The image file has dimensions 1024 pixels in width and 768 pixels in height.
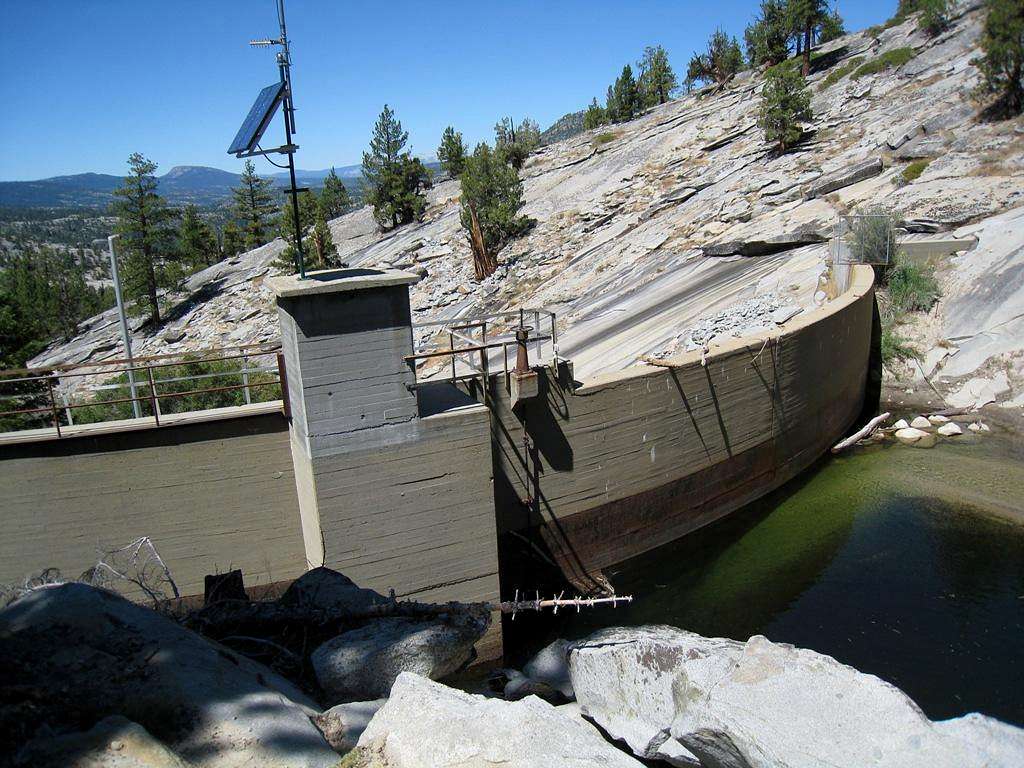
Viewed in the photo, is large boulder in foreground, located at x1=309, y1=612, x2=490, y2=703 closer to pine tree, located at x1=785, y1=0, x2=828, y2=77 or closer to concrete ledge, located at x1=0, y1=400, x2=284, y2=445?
concrete ledge, located at x1=0, y1=400, x2=284, y2=445

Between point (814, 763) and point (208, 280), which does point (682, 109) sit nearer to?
point (208, 280)

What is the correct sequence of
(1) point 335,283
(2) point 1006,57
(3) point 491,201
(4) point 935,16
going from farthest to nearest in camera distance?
1. (4) point 935,16
2. (3) point 491,201
3. (2) point 1006,57
4. (1) point 335,283

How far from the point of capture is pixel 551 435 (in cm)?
1384

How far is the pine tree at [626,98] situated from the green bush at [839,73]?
22.3 m

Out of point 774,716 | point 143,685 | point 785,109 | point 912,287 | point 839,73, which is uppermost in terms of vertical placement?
point 839,73

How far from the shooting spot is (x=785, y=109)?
35.9m

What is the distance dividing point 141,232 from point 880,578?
53347 mm

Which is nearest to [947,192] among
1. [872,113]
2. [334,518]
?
[872,113]

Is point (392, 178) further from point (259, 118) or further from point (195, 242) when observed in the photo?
point (259, 118)

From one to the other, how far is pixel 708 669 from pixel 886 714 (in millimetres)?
1657

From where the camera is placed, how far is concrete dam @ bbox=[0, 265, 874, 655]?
1109 cm

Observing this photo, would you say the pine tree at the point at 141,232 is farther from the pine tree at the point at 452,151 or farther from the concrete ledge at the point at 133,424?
the concrete ledge at the point at 133,424

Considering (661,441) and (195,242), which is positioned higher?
(195,242)

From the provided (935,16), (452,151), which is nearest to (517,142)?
(452,151)
